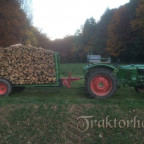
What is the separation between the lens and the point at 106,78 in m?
6.40

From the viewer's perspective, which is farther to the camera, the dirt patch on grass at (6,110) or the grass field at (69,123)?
the dirt patch on grass at (6,110)

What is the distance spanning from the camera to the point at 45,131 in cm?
446

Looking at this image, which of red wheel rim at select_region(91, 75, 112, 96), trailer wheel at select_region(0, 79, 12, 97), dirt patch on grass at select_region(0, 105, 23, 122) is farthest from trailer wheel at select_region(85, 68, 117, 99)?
trailer wheel at select_region(0, 79, 12, 97)

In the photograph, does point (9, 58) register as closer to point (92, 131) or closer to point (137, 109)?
point (92, 131)

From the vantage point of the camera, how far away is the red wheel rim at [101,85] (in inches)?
252

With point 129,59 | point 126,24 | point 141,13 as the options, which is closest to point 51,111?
point 141,13

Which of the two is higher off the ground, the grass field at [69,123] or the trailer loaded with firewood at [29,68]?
the trailer loaded with firewood at [29,68]

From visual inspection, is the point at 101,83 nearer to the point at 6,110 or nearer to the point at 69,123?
the point at 69,123

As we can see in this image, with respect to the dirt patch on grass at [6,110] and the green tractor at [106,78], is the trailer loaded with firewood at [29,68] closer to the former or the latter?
the green tractor at [106,78]

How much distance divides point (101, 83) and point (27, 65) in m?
2.70

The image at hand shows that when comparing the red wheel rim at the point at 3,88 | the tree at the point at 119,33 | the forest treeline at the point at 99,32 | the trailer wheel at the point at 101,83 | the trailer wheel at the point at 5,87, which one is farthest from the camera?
the tree at the point at 119,33

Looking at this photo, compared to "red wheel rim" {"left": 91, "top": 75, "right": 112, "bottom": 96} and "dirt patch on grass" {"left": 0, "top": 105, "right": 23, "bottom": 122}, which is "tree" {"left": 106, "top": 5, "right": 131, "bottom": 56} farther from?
"dirt patch on grass" {"left": 0, "top": 105, "right": 23, "bottom": 122}

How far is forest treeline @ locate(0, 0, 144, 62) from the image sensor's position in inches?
677

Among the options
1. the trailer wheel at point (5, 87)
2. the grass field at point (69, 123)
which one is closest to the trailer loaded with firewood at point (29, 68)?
the trailer wheel at point (5, 87)
